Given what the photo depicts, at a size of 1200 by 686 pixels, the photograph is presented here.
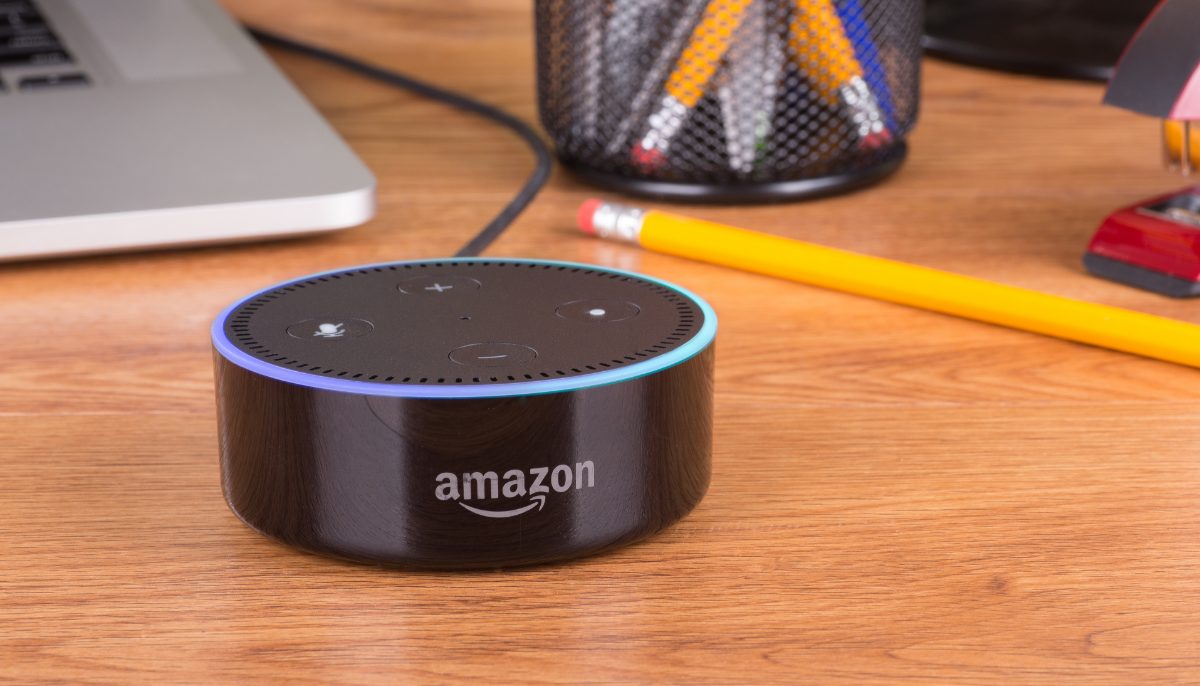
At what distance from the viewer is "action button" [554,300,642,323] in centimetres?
35

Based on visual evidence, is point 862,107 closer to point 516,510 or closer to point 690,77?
point 690,77

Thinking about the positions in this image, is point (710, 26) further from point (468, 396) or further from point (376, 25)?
point (376, 25)

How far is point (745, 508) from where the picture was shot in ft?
1.17

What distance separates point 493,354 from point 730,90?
314 mm

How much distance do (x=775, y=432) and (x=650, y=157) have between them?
24 cm

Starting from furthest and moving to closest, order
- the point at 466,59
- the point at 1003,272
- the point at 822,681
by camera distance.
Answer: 1. the point at 466,59
2. the point at 1003,272
3. the point at 822,681

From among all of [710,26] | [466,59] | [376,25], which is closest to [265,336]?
[710,26]

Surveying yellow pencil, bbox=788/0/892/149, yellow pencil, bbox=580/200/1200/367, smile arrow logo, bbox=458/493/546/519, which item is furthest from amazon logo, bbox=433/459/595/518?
yellow pencil, bbox=788/0/892/149

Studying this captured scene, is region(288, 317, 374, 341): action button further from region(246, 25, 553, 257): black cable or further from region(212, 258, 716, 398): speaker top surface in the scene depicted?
region(246, 25, 553, 257): black cable

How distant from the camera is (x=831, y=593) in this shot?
0.31 metres

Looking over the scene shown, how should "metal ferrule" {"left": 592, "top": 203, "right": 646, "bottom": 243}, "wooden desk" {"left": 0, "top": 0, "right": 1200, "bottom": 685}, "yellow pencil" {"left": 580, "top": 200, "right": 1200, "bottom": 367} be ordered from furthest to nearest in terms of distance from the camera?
"metal ferrule" {"left": 592, "top": 203, "right": 646, "bottom": 243}
"yellow pencil" {"left": 580, "top": 200, "right": 1200, "bottom": 367}
"wooden desk" {"left": 0, "top": 0, "right": 1200, "bottom": 685}

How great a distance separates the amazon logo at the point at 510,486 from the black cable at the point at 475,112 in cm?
25

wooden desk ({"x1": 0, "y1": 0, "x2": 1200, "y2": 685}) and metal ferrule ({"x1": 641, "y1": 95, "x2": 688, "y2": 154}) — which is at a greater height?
metal ferrule ({"x1": 641, "y1": 95, "x2": 688, "y2": 154})

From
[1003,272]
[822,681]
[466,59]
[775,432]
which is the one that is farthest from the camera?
[466,59]
